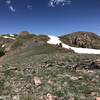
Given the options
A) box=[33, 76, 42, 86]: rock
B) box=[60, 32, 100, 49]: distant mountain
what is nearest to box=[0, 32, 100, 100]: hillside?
box=[33, 76, 42, 86]: rock

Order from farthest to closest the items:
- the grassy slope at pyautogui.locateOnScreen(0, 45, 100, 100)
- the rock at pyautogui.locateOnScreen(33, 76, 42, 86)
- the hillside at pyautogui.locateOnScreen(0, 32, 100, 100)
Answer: the rock at pyautogui.locateOnScreen(33, 76, 42, 86) < the grassy slope at pyautogui.locateOnScreen(0, 45, 100, 100) < the hillside at pyautogui.locateOnScreen(0, 32, 100, 100)

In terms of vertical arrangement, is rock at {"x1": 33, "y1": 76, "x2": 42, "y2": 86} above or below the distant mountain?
below

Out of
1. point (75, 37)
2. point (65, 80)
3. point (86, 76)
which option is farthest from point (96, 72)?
point (75, 37)

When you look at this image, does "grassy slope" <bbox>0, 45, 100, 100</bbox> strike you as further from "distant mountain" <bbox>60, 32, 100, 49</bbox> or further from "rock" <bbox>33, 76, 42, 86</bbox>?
"distant mountain" <bbox>60, 32, 100, 49</bbox>

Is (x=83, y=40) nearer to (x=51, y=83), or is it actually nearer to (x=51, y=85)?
(x=51, y=83)

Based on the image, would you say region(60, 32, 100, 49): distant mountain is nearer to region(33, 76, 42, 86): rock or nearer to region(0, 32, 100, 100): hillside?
region(0, 32, 100, 100): hillside

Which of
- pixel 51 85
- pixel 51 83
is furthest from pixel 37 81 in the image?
pixel 51 85

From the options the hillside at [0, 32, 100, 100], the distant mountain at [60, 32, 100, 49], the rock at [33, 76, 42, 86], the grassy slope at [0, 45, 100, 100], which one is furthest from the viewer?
the distant mountain at [60, 32, 100, 49]

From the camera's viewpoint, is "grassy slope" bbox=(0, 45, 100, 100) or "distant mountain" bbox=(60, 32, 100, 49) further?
"distant mountain" bbox=(60, 32, 100, 49)

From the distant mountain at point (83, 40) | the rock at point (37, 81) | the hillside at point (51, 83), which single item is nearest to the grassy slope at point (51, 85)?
the hillside at point (51, 83)

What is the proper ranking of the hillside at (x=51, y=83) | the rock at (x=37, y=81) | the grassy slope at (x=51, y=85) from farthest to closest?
the rock at (x=37, y=81) < the grassy slope at (x=51, y=85) < the hillside at (x=51, y=83)

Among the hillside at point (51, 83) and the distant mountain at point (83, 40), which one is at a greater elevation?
the distant mountain at point (83, 40)

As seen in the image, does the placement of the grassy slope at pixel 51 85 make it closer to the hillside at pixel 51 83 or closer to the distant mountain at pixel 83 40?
the hillside at pixel 51 83

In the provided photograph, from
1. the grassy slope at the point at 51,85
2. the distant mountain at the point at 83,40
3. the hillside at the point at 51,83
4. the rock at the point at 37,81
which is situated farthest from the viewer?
the distant mountain at the point at 83,40
